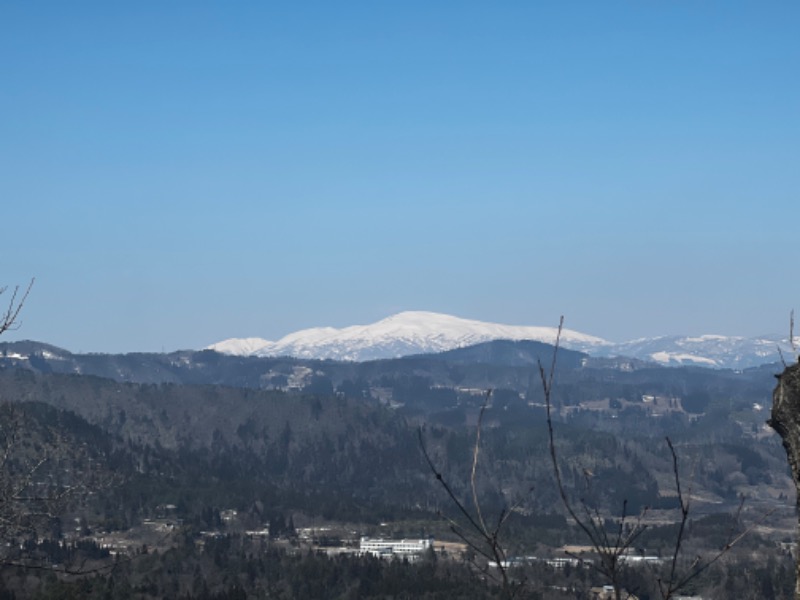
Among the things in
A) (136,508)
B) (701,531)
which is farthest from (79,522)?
(701,531)

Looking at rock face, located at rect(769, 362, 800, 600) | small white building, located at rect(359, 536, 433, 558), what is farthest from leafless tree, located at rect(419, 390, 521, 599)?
small white building, located at rect(359, 536, 433, 558)

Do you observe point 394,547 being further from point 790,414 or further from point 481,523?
point 790,414

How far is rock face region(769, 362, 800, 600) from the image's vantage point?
24.3 ft

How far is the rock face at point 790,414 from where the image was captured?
741 cm

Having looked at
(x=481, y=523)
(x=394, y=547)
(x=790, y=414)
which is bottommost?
(x=394, y=547)

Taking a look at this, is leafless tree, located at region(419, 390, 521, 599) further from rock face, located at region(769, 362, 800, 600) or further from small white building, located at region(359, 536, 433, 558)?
small white building, located at region(359, 536, 433, 558)

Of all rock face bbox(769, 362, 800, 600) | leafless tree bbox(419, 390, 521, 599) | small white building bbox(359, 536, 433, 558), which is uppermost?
rock face bbox(769, 362, 800, 600)

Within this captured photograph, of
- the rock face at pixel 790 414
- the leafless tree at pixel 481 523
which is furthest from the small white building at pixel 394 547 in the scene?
the rock face at pixel 790 414

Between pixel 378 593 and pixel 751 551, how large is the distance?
78743 millimetres

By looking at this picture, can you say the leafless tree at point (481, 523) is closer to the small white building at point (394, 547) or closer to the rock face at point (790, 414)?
the rock face at point (790, 414)

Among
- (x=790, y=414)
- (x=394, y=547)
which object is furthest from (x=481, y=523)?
(x=394, y=547)

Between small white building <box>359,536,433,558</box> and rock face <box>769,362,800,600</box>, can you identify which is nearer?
rock face <box>769,362,800,600</box>

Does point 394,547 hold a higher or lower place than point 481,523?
lower

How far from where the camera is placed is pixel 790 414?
293 inches
